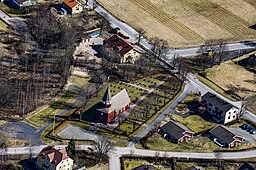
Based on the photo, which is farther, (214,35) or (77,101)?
(214,35)

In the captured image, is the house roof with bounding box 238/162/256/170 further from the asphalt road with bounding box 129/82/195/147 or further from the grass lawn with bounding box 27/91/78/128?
the grass lawn with bounding box 27/91/78/128

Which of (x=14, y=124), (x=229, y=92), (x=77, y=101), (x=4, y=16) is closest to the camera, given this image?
(x=14, y=124)

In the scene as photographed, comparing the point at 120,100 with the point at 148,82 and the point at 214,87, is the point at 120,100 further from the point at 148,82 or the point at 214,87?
the point at 214,87

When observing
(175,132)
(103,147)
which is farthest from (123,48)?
(103,147)

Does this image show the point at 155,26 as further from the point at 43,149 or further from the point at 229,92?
the point at 43,149

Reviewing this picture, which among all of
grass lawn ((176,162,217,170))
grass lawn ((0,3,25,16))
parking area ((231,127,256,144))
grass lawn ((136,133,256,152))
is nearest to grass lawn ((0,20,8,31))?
grass lawn ((0,3,25,16))

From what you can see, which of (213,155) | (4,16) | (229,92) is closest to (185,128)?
(213,155)
